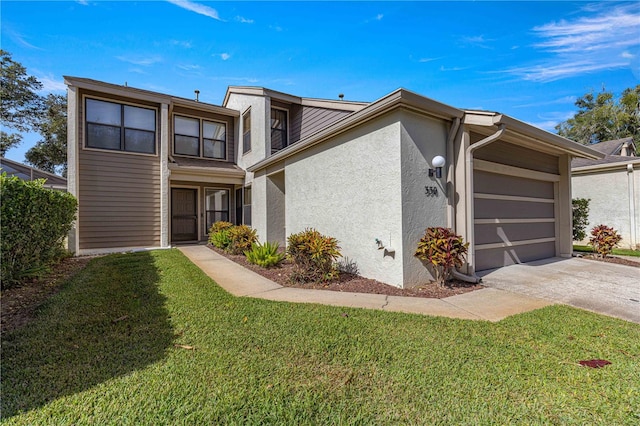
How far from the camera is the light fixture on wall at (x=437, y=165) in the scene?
5051 mm

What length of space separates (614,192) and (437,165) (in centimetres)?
1172

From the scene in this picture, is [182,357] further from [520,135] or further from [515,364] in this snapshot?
[520,135]

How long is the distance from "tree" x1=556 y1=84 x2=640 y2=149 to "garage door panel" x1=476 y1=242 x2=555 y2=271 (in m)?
26.7

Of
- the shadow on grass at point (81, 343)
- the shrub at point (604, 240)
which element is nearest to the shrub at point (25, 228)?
the shadow on grass at point (81, 343)

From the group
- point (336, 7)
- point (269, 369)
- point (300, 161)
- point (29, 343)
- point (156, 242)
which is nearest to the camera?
point (269, 369)

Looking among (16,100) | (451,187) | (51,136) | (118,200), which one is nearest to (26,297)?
(118,200)

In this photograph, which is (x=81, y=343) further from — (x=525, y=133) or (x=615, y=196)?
(x=615, y=196)

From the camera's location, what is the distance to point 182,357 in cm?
265

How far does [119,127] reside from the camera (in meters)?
10.1

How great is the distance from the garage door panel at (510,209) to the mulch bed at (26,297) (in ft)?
25.1

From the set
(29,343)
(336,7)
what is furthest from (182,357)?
(336,7)

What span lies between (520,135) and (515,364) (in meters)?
5.01

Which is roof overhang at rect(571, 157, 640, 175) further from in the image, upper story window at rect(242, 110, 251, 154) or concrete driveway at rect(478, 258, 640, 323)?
upper story window at rect(242, 110, 251, 154)

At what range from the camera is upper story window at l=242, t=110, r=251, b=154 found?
1184 centimetres
